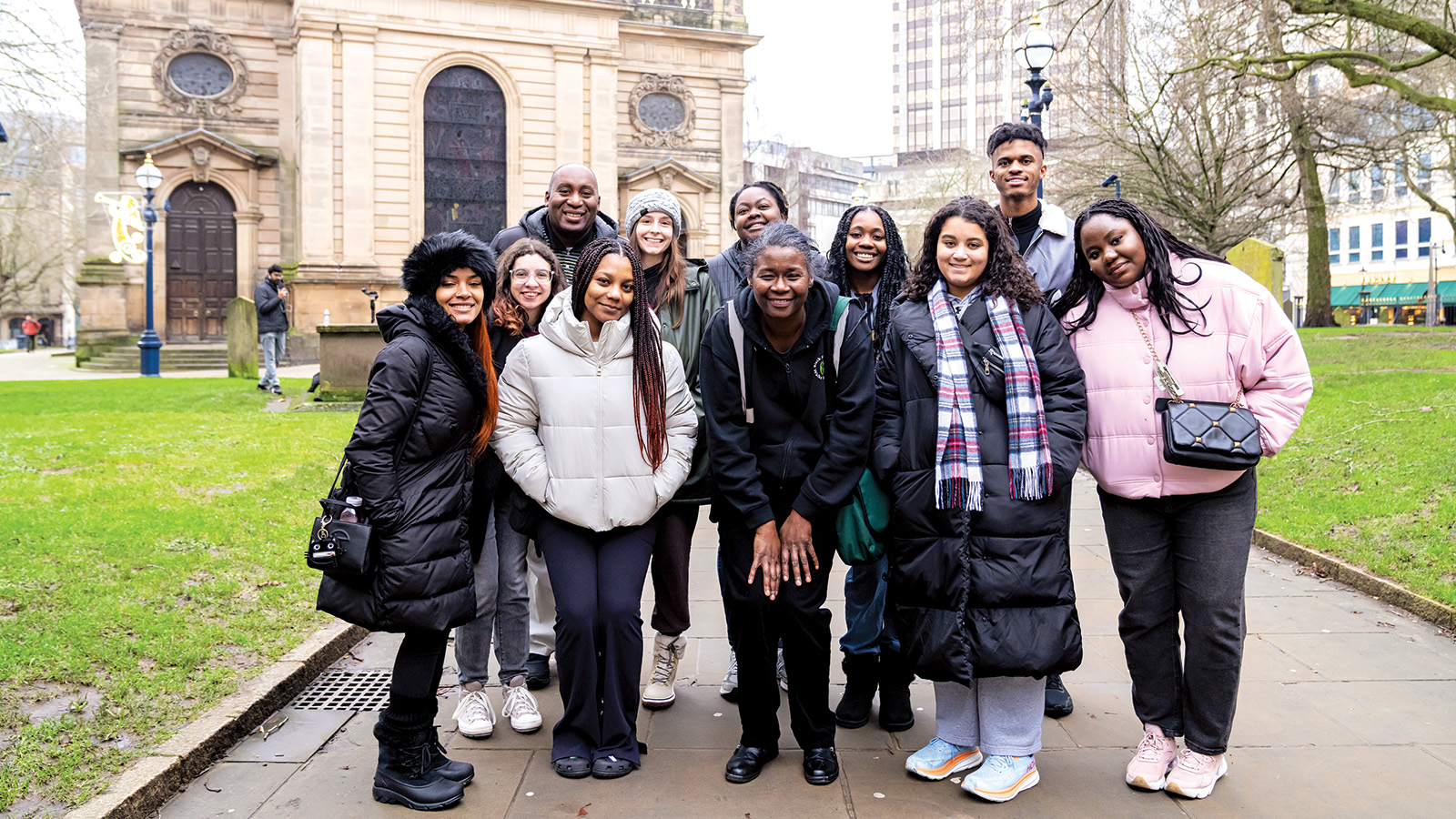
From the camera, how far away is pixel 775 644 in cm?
411

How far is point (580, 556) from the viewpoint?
4148 mm

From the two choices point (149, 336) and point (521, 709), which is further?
point (149, 336)

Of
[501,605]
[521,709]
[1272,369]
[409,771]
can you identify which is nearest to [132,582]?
[501,605]

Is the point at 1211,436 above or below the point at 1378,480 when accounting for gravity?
above

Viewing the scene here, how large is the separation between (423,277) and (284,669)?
7.42 feet

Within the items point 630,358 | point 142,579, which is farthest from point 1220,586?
point 142,579

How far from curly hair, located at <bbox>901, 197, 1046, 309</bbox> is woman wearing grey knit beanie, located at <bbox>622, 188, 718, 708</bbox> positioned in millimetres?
1222

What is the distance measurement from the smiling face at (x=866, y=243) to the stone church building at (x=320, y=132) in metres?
25.6

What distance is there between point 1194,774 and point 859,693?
140cm

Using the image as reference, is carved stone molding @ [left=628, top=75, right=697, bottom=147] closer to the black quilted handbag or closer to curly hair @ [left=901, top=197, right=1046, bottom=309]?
curly hair @ [left=901, top=197, right=1046, bottom=309]

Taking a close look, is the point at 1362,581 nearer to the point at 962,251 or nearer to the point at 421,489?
the point at 962,251

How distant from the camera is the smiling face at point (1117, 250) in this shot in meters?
3.83

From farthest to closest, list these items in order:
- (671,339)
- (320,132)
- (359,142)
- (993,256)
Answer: (359,142)
(320,132)
(671,339)
(993,256)

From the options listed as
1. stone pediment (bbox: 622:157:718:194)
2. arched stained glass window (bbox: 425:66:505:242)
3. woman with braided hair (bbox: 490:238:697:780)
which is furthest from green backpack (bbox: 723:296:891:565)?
stone pediment (bbox: 622:157:718:194)
